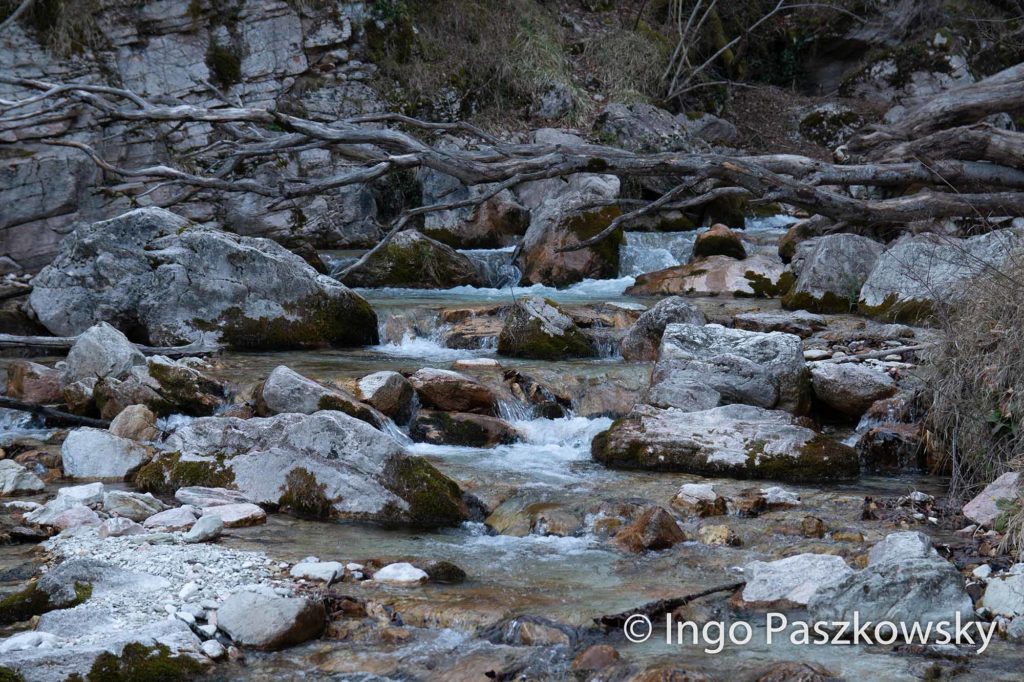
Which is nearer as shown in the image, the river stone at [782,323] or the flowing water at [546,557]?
the flowing water at [546,557]

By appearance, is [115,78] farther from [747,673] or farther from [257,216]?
[747,673]

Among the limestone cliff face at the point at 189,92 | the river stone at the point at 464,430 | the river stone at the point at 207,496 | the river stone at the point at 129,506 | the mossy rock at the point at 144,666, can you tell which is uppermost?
the limestone cliff face at the point at 189,92

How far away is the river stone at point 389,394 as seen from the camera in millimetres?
6469

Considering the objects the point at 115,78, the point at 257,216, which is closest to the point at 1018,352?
the point at 257,216

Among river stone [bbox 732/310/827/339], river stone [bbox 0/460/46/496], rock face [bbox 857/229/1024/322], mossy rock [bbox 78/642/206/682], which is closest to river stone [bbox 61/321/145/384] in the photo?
river stone [bbox 0/460/46/496]

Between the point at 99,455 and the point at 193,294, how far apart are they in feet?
10.9

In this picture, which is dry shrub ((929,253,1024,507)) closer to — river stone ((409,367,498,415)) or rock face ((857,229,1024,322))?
rock face ((857,229,1024,322))

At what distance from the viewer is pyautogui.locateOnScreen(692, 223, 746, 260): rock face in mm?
11797

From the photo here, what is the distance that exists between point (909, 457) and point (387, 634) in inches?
146

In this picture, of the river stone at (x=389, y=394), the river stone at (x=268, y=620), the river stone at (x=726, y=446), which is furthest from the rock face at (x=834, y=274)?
the river stone at (x=268, y=620)

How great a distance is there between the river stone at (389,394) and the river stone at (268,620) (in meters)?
3.07

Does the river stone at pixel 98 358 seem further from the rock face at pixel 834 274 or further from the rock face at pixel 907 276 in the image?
the rock face at pixel 834 274

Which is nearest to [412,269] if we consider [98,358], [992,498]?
[98,358]

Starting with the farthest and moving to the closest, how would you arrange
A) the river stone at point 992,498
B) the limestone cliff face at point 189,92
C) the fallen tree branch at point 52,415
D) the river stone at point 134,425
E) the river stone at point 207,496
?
the limestone cliff face at point 189,92
the fallen tree branch at point 52,415
the river stone at point 134,425
the river stone at point 207,496
the river stone at point 992,498
